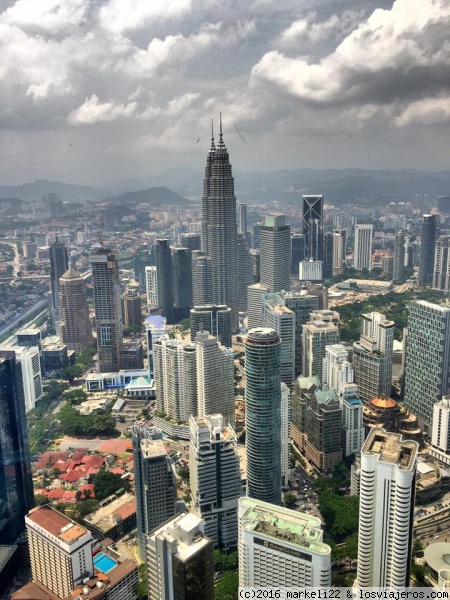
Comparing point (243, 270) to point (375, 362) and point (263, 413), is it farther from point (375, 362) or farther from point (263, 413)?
point (263, 413)

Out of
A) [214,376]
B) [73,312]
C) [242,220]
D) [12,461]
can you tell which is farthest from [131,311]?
[12,461]

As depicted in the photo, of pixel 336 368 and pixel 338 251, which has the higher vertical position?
pixel 338 251

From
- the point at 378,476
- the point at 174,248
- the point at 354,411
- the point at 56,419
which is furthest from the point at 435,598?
the point at 174,248

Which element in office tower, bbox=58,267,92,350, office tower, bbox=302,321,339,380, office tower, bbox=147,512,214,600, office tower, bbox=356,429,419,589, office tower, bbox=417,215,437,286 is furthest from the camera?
office tower, bbox=417,215,437,286

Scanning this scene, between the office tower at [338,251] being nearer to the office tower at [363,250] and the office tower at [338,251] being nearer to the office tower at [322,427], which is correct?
the office tower at [363,250]

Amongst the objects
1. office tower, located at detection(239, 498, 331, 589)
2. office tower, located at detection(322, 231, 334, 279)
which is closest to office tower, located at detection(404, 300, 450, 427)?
office tower, located at detection(239, 498, 331, 589)

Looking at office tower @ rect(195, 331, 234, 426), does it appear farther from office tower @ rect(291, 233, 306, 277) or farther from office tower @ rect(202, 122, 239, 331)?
office tower @ rect(291, 233, 306, 277)
